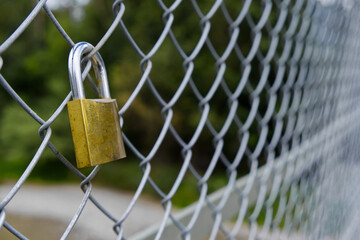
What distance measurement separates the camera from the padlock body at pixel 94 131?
12.4 inches

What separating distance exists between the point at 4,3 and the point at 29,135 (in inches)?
174

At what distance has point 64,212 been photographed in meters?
7.50

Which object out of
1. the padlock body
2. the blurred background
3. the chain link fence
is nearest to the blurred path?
the blurred background

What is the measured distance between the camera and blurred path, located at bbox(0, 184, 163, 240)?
5.82 m

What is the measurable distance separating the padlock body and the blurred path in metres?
4.85

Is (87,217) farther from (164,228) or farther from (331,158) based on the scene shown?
(164,228)

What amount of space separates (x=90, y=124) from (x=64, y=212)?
7.68 m

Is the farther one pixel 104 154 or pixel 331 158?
pixel 331 158

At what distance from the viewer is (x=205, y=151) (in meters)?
7.64

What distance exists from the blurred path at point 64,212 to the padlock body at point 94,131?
4847 mm

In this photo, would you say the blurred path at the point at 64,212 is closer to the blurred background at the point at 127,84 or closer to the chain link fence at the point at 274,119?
the blurred background at the point at 127,84

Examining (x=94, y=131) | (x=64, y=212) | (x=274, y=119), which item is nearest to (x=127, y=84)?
(x=64, y=212)

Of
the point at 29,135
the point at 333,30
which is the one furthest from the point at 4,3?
the point at 333,30

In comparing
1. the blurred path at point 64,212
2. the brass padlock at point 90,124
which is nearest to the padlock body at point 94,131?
the brass padlock at point 90,124
